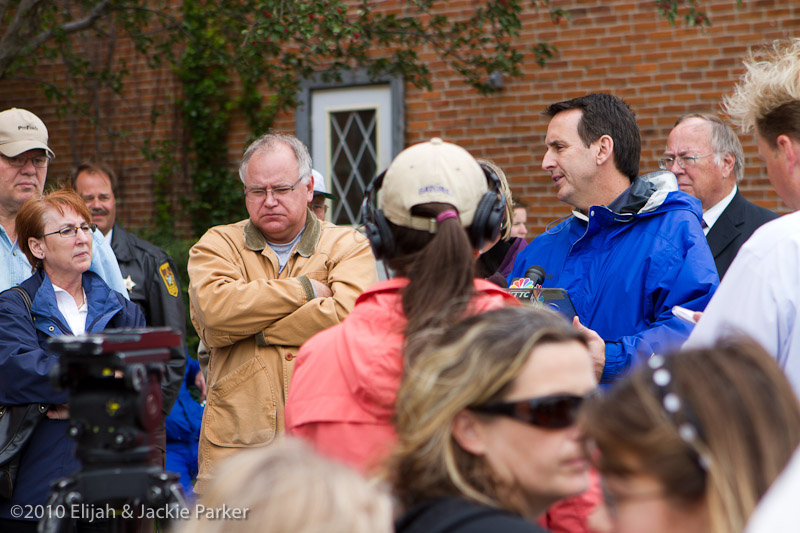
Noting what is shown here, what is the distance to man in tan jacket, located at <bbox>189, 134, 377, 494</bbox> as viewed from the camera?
3.53m

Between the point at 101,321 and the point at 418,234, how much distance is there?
2.25 metres

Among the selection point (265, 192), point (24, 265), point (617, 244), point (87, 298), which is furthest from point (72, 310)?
point (617, 244)

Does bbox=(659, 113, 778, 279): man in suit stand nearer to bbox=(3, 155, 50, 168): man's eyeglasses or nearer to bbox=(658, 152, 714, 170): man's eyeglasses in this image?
bbox=(658, 152, 714, 170): man's eyeglasses

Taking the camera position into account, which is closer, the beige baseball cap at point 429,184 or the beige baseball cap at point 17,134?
the beige baseball cap at point 429,184

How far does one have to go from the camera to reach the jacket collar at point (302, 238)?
3816mm

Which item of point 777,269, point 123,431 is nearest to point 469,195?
point 777,269

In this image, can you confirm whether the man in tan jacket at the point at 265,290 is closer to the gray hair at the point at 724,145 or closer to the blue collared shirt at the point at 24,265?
the blue collared shirt at the point at 24,265

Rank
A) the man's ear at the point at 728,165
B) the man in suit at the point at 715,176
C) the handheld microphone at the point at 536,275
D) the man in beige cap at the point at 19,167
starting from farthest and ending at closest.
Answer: the man's ear at the point at 728,165 → the man in suit at the point at 715,176 → the man in beige cap at the point at 19,167 → the handheld microphone at the point at 536,275

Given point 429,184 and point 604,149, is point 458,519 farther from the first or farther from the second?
point 604,149

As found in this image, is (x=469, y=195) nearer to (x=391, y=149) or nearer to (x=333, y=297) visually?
(x=333, y=297)

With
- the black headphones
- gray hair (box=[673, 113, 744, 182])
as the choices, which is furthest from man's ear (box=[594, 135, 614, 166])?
gray hair (box=[673, 113, 744, 182])

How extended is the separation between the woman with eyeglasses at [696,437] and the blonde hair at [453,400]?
0.29 m

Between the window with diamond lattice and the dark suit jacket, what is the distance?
4.57 meters
